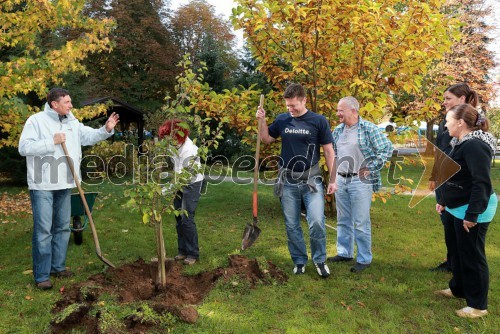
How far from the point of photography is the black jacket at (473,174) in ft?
10.6

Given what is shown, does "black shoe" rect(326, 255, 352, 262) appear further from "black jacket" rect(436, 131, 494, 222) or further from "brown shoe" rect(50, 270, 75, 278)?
"brown shoe" rect(50, 270, 75, 278)

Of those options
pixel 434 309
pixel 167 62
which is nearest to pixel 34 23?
pixel 434 309

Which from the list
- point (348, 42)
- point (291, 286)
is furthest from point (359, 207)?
point (348, 42)

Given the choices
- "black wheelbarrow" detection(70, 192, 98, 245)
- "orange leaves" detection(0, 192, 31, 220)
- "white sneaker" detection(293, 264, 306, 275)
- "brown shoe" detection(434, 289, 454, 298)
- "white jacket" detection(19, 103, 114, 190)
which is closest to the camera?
"brown shoe" detection(434, 289, 454, 298)

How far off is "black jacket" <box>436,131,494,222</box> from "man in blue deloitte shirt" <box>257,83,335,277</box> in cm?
133

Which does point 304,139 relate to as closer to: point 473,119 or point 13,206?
point 473,119

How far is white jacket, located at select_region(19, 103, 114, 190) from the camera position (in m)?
4.08

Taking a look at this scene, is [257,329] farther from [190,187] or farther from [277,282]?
[190,187]

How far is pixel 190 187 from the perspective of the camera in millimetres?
4883

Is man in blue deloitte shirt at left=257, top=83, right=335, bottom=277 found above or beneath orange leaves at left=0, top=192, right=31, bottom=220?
above

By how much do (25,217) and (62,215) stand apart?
4394 mm

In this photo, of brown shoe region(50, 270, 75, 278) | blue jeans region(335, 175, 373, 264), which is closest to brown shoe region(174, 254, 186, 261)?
brown shoe region(50, 270, 75, 278)

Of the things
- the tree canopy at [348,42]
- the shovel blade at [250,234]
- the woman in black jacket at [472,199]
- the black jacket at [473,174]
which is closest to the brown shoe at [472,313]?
the woman in black jacket at [472,199]

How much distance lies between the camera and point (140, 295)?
3979 millimetres
